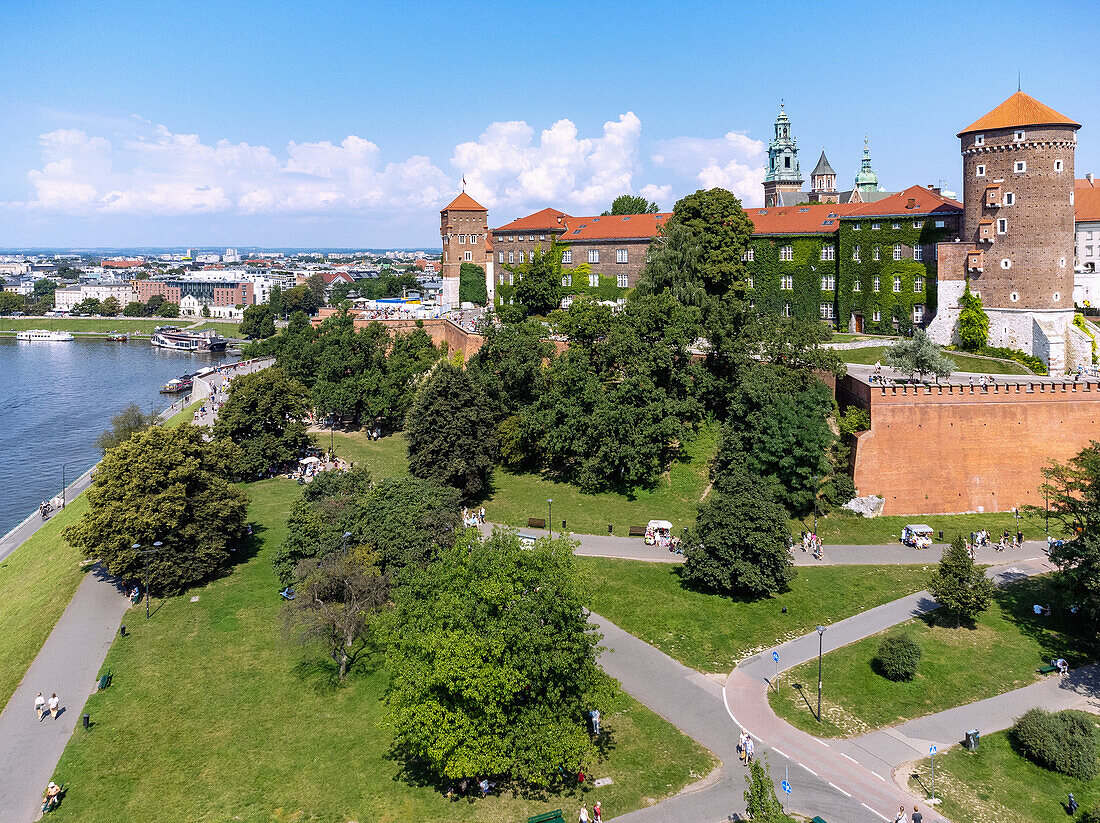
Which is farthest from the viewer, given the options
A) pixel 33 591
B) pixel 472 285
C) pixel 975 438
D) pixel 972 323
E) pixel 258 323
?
pixel 258 323

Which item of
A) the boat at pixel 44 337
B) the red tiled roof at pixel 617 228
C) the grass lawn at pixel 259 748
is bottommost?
the grass lawn at pixel 259 748

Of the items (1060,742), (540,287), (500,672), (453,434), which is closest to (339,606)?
(500,672)

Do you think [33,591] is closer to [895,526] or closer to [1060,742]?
[895,526]

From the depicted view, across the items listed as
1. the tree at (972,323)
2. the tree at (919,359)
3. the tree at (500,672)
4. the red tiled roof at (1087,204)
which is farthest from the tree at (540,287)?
the tree at (500,672)

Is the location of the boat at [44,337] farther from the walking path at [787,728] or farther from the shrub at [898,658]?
the shrub at [898,658]

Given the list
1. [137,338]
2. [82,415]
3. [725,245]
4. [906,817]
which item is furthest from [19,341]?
[906,817]

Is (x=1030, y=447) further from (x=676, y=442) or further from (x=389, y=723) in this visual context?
(x=389, y=723)
